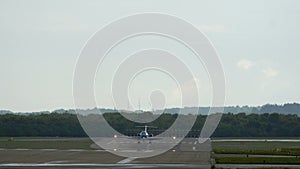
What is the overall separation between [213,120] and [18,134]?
39667mm

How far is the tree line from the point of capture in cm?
11619

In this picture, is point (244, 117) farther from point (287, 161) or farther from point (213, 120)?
point (287, 161)

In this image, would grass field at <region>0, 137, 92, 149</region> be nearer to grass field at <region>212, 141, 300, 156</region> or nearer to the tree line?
grass field at <region>212, 141, 300, 156</region>

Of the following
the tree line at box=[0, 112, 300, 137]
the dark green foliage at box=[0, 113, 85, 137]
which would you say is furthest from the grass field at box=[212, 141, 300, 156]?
the dark green foliage at box=[0, 113, 85, 137]

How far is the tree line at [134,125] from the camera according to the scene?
11619 centimetres

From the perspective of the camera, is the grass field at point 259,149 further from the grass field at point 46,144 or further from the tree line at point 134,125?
the tree line at point 134,125

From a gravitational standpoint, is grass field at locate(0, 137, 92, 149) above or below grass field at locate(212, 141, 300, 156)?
above

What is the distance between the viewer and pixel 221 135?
387 ft

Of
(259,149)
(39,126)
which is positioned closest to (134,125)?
(39,126)

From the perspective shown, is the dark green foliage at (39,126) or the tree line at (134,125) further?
the dark green foliage at (39,126)

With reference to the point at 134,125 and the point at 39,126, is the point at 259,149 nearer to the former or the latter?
the point at 134,125

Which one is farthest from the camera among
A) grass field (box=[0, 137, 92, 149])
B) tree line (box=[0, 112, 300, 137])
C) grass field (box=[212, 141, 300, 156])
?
tree line (box=[0, 112, 300, 137])

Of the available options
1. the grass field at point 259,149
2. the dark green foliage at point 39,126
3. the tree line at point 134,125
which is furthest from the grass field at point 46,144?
the dark green foliage at point 39,126

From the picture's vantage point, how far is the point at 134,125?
383ft
